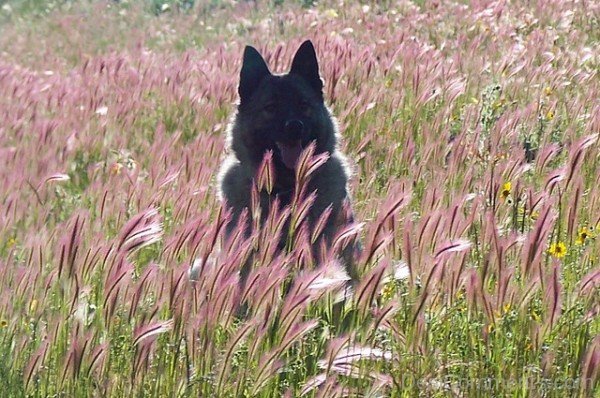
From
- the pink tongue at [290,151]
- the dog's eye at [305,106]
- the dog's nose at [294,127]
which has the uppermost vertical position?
the dog's eye at [305,106]

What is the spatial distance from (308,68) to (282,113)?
50 cm

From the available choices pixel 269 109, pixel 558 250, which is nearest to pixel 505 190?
pixel 558 250

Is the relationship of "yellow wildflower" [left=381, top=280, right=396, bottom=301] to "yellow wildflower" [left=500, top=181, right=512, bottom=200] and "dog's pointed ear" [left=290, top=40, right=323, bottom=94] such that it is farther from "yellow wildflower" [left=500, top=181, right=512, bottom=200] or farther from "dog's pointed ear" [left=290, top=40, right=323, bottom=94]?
"dog's pointed ear" [left=290, top=40, right=323, bottom=94]

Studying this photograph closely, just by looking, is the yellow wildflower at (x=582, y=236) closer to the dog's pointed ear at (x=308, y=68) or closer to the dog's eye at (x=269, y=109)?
the dog's eye at (x=269, y=109)

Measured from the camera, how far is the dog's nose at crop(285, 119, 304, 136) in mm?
Result: 5637

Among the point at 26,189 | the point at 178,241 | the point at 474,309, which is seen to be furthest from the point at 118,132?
the point at 474,309

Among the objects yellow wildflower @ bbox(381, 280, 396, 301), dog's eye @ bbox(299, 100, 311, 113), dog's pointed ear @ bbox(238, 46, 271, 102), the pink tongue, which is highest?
dog's pointed ear @ bbox(238, 46, 271, 102)

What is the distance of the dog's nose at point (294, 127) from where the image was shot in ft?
18.5

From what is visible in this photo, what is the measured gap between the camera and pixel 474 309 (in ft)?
9.99

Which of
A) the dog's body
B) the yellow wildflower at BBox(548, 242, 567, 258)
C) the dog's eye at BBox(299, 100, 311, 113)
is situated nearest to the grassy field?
the yellow wildflower at BBox(548, 242, 567, 258)

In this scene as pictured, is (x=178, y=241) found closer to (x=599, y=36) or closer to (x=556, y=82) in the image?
(x=556, y=82)

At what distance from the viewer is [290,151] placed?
577 centimetres

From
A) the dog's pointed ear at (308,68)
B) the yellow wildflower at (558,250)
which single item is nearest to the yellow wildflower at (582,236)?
the yellow wildflower at (558,250)

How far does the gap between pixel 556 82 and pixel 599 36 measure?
4.15 m
